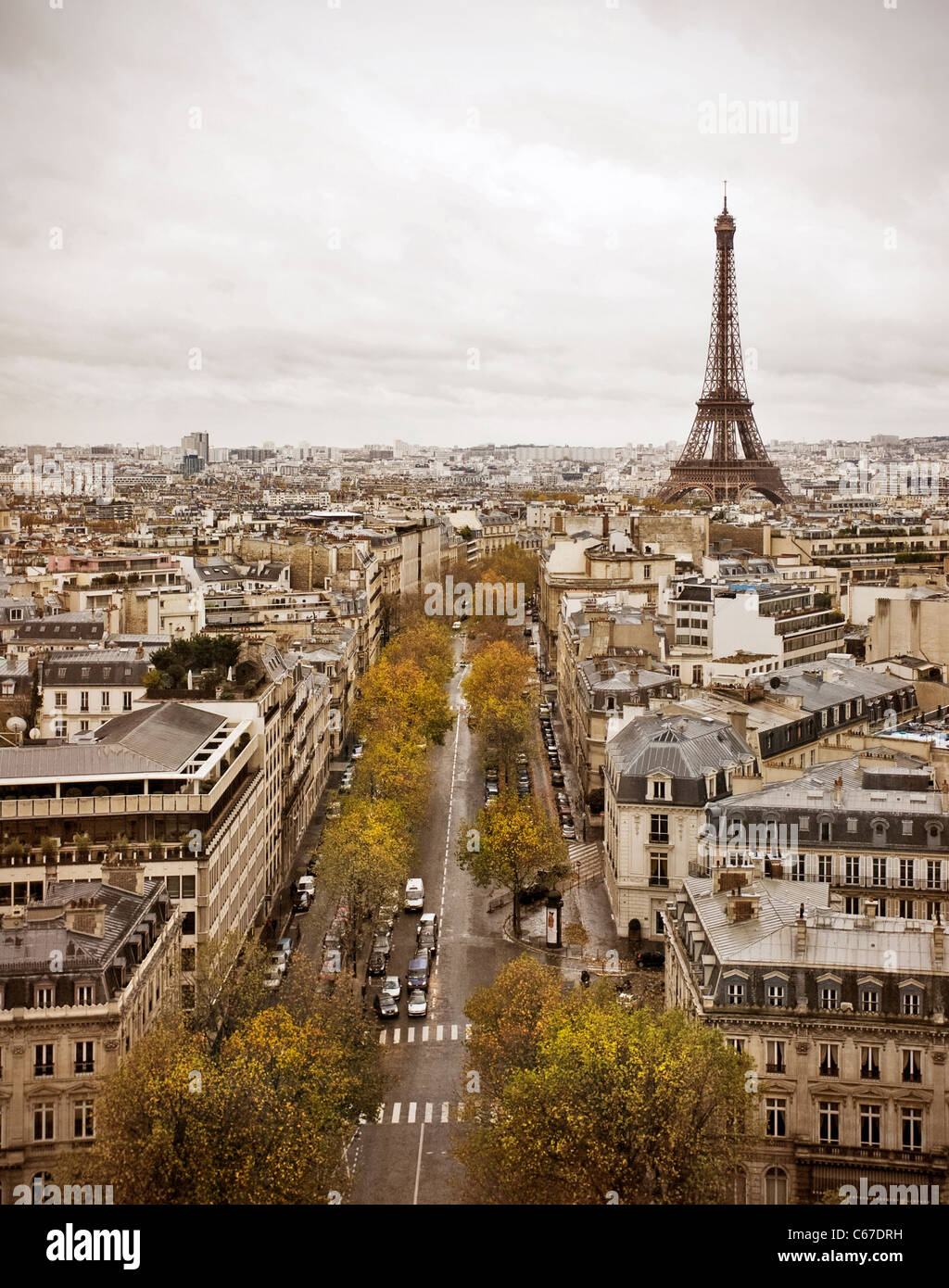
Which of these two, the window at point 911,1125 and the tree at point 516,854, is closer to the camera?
the window at point 911,1125

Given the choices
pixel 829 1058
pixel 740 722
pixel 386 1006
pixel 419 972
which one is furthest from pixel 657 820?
pixel 829 1058

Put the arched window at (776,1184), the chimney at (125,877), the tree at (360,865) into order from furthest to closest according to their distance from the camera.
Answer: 1. the tree at (360,865)
2. the chimney at (125,877)
3. the arched window at (776,1184)

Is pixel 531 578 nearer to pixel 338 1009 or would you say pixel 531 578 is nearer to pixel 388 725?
pixel 388 725

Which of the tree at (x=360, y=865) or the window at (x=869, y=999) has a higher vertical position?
the window at (x=869, y=999)

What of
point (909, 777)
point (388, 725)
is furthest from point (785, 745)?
point (388, 725)

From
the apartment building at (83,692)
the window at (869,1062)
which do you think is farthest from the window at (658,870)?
the apartment building at (83,692)

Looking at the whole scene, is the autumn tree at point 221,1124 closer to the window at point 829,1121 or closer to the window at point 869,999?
the window at point 829,1121

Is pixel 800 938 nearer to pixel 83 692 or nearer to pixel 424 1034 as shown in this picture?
pixel 424 1034

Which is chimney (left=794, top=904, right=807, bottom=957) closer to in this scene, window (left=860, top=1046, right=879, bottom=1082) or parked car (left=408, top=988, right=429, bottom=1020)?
window (left=860, top=1046, right=879, bottom=1082)
